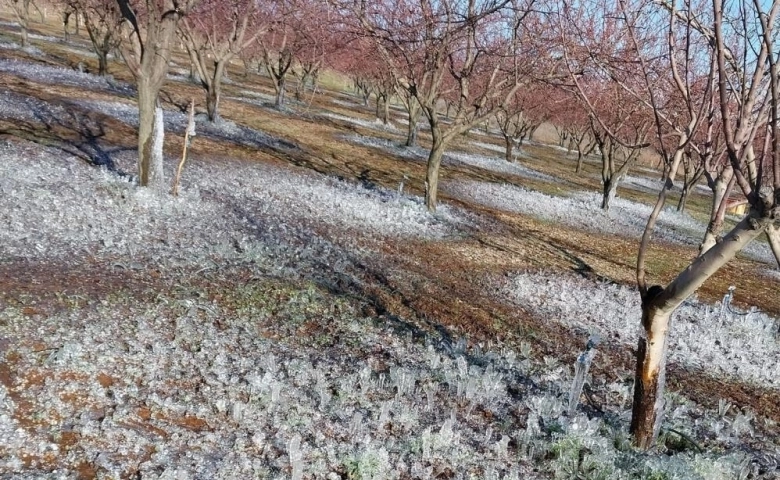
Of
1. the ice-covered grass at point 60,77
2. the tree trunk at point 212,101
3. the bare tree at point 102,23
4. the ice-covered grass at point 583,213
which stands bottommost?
the ice-covered grass at point 583,213

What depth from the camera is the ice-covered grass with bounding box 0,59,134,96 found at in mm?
25422

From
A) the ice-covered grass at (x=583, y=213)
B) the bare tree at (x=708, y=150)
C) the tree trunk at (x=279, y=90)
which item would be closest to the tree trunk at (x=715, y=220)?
the bare tree at (x=708, y=150)

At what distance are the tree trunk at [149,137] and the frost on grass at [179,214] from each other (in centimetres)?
37

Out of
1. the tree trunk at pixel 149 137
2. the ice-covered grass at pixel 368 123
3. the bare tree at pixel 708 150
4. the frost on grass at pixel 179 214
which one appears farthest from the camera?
the ice-covered grass at pixel 368 123

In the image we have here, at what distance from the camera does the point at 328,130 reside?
31641 millimetres

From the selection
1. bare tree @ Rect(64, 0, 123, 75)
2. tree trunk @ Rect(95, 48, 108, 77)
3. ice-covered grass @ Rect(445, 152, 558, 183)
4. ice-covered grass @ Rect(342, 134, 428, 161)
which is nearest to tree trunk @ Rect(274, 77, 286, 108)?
ice-covered grass @ Rect(342, 134, 428, 161)

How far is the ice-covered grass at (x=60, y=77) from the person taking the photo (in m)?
25.4

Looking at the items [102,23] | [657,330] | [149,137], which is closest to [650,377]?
[657,330]

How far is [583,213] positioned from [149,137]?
57.2 ft

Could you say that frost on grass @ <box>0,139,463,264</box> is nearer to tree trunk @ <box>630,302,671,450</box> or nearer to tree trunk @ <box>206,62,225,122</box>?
tree trunk @ <box>630,302,671,450</box>

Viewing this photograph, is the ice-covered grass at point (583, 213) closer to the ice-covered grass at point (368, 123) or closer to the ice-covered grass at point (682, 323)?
the ice-covered grass at point (682, 323)

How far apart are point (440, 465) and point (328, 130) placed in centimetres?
2832

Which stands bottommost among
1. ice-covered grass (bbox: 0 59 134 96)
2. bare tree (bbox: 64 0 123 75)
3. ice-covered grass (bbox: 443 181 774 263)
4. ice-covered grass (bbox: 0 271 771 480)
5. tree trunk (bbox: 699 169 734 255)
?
ice-covered grass (bbox: 0 271 771 480)

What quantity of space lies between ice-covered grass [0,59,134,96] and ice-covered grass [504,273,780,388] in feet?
77.8
